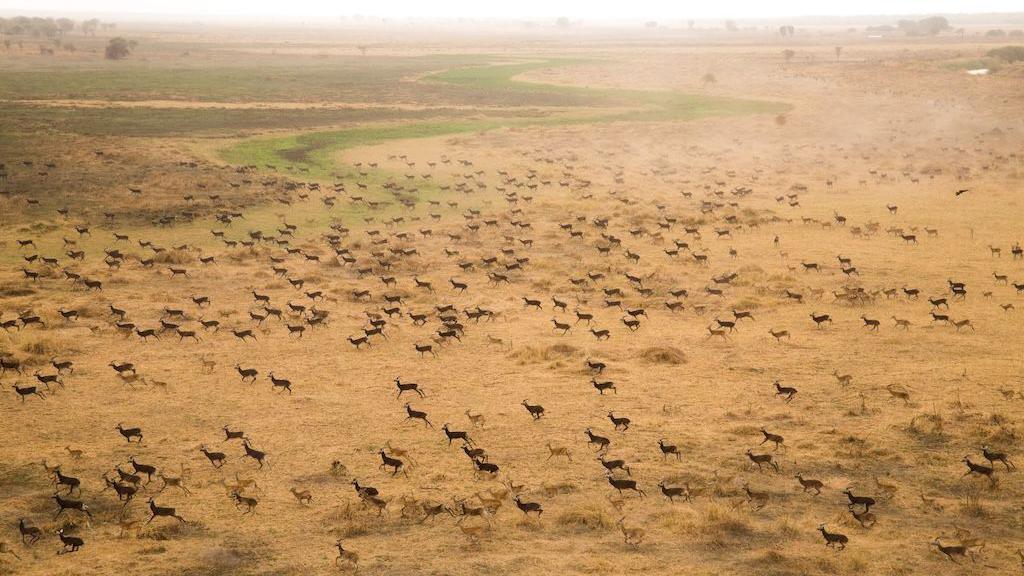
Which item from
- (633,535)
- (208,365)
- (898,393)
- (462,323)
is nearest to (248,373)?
(208,365)

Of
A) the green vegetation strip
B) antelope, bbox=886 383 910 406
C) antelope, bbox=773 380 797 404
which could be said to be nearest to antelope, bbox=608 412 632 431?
antelope, bbox=773 380 797 404

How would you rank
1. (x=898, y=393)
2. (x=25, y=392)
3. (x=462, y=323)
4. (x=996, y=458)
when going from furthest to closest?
1. (x=462, y=323)
2. (x=898, y=393)
3. (x=25, y=392)
4. (x=996, y=458)

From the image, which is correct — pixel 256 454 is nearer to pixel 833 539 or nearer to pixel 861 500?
pixel 833 539

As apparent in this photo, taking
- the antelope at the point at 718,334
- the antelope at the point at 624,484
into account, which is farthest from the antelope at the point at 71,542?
the antelope at the point at 718,334

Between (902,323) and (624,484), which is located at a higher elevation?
(902,323)

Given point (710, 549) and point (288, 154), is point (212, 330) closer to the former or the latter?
point (710, 549)

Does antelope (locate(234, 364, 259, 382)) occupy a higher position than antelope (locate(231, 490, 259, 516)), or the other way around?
antelope (locate(234, 364, 259, 382))

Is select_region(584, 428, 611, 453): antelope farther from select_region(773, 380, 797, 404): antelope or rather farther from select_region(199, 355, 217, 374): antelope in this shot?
select_region(199, 355, 217, 374): antelope

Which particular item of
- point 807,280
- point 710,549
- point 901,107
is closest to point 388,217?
point 807,280
